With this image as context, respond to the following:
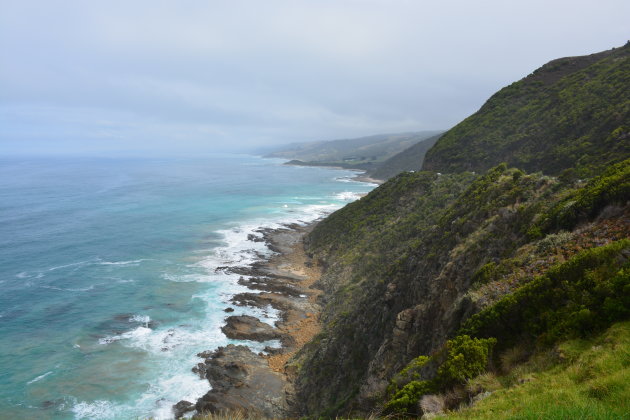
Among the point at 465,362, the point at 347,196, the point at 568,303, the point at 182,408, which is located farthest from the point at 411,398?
the point at 347,196

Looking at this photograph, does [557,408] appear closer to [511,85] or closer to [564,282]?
[564,282]

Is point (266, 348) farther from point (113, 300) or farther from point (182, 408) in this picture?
point (113, 300)

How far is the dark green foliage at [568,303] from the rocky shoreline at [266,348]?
14.3 m

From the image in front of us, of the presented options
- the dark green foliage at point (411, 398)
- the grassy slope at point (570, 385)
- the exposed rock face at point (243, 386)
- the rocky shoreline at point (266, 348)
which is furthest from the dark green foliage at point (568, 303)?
the exposed rock face at point (243, 386)

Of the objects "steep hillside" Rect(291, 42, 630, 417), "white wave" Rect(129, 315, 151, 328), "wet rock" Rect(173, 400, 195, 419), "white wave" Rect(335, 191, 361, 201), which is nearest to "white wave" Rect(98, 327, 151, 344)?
A: "white wave" Rect(129, 315, 151, 328)

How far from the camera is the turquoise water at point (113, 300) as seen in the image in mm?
25641

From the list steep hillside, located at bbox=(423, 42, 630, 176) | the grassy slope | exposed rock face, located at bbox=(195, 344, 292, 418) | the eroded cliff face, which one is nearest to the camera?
the grassy slope

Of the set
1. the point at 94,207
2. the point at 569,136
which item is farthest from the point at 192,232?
the point at 569,136

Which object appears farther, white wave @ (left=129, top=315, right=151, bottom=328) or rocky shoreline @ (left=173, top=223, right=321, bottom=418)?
white wave @ (left=129, top=315, right=151, bottom=328)

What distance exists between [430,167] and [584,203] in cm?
4799

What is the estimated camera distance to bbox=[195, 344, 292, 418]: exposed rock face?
75.3 feet

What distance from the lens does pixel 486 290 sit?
12.5 m

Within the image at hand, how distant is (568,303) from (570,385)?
300cm

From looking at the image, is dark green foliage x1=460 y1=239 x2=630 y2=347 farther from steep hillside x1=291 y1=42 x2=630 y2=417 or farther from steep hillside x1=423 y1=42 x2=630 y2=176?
steep hillside x1=423 y1=42 x2=630 y2=176
